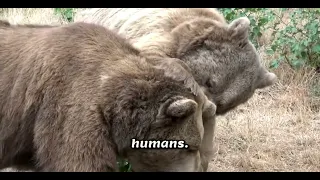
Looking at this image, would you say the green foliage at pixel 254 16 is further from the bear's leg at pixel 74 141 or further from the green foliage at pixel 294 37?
the bear's leg at pixel 74 141

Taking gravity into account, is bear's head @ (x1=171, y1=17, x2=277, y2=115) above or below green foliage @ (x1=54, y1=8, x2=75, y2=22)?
above

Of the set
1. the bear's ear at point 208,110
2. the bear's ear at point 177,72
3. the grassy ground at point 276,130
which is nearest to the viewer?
the bear's ear at point 177,72

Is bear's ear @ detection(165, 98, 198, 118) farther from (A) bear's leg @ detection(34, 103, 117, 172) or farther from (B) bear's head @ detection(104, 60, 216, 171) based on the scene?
(A) bear's leg @ detection(34, 103, 117, 172)

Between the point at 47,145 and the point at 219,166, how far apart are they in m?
2.45

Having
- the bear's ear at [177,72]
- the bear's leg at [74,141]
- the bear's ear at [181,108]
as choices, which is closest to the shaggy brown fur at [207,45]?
the bear's ear at [177,72]

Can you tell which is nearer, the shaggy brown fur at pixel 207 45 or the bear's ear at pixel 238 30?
the shaggy brown fur at pixel 207 45

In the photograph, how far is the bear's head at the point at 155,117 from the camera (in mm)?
4727

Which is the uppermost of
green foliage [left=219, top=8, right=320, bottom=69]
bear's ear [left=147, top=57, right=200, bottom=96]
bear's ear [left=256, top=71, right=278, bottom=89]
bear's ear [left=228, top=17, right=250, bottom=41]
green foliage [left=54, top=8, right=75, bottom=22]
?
bear's ear [left=147, top=57, right=200, bottom=96]

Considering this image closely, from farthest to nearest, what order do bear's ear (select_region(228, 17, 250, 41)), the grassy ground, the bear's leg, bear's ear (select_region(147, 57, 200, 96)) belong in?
the grassy ground, bear's ear (select_region(228, 17, 250, 41)), bear's ear (select_region(147, 57, 200, 96)), the bear's leg

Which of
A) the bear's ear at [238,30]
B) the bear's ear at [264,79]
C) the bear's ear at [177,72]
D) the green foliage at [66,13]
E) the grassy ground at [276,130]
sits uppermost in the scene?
the bear's ear at [177,72]

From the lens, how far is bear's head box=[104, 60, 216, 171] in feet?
15.5

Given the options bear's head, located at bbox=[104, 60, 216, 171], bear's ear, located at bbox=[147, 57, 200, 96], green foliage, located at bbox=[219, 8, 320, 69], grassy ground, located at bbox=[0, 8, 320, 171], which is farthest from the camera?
green foliage, located at bbox=[219, 8, 320, 69]

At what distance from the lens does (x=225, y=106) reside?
6.32m

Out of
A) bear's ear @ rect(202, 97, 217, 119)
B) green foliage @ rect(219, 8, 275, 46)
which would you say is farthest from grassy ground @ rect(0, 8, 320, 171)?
bear's ear @ rect(202, 97, 217, 119)
